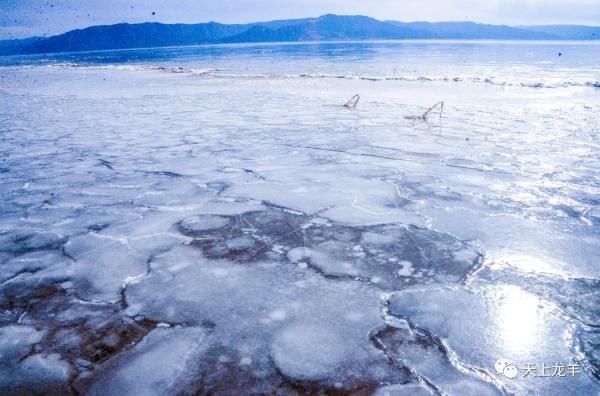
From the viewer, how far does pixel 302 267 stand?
2.67 metres

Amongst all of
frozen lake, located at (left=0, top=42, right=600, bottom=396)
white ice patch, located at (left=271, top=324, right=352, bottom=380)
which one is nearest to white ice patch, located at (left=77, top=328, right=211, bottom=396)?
frozen lake, located at (left=0, top=42, right=600, bottom=396)

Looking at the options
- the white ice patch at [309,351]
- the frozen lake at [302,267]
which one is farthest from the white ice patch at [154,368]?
the white ice patch at [309,351]

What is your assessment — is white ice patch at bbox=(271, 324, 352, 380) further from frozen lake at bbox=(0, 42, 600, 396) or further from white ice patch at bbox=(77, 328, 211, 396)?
white ice patch at bbox=(77, 328, 211, 396)

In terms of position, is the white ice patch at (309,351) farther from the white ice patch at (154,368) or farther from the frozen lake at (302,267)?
the white ice patch at (154,368)

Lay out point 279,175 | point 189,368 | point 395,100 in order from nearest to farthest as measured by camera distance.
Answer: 1. point 189,368
2. point 279,175
3. point 395,100

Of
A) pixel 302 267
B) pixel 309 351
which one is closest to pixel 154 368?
pixel 309 351

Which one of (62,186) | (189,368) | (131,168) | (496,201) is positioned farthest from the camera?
(131,168)

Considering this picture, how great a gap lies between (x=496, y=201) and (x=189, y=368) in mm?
3110

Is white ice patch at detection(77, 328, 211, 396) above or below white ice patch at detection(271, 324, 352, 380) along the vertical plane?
above

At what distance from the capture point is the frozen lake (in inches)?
71.1

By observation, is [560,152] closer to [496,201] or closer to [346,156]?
[496,201]

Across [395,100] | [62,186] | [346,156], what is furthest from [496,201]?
[395,100]

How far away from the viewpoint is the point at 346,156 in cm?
532

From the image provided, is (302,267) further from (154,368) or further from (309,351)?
(154,368)
